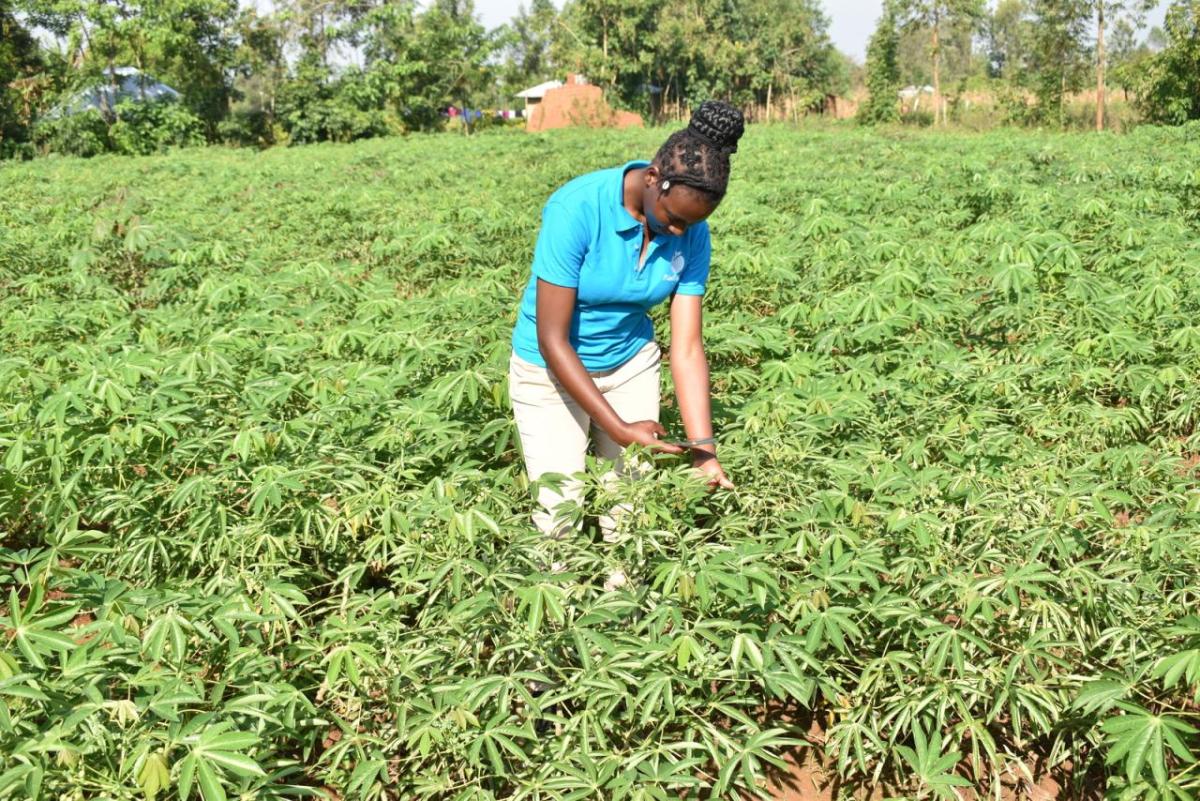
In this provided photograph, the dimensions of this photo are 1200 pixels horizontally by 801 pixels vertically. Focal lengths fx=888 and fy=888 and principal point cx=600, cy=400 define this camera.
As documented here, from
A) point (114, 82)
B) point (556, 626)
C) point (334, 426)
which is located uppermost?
point (114, 82)

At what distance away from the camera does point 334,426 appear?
8.76ft

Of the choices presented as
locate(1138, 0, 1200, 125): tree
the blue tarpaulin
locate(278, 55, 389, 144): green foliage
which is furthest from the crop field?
locate(278, 55, 389, 144): green foliage

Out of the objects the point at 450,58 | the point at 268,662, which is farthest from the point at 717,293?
the point at 450,58

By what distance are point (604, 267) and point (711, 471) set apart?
0.56m

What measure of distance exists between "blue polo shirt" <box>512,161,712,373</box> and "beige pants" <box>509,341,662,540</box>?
0.14ft

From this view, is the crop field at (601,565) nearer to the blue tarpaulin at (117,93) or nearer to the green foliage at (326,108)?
the blue tarpaulin at (117,93)

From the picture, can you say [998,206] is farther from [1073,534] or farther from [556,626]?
[556,626]

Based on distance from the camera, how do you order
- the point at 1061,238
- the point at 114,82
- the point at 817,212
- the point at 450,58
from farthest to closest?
the point at 450,58 → the point at 114,82 → the point at 817,212 → the point at 1061,238

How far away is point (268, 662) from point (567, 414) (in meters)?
0.89

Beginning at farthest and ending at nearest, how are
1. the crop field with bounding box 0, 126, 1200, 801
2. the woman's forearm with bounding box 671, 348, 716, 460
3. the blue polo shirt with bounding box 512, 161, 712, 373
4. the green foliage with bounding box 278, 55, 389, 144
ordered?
the green foliage with bounding box 278, 55, 389, 144 < the woman's forearm with bounding box 671, 348, 716, 460 < the blue polo shirt with bounding box 512, 161, 712, 373 < the crop field with bounding box 0, 126, 1200, 801

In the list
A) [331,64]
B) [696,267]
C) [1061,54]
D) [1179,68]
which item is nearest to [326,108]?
[331,64]

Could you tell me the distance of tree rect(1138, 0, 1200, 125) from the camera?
17.3m

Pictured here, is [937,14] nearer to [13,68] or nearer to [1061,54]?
[1061,54]

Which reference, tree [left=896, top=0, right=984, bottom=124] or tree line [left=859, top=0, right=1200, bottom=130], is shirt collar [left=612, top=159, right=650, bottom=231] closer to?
tree line [left=859, top=0, right=1200, bottom=130]
